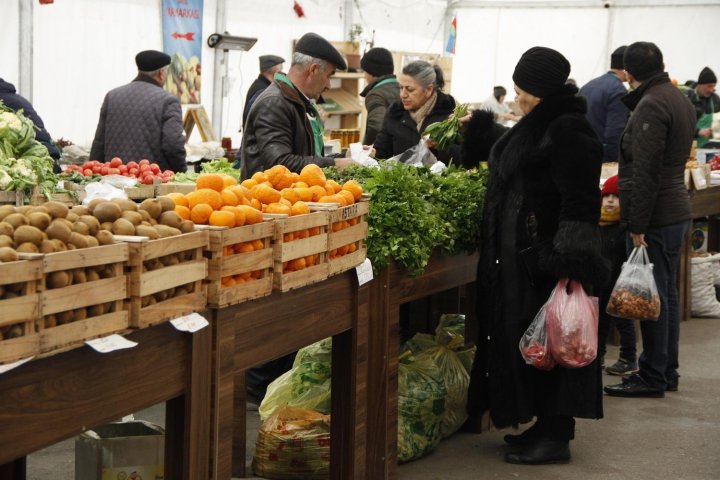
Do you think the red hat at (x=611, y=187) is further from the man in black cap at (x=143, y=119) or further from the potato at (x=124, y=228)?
the potato at (x=124, y=228)

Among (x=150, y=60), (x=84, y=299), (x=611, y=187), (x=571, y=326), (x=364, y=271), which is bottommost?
(x=571, y=326)

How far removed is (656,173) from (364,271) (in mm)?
2385

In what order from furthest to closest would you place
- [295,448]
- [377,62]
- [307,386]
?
[377,62]
[307,386]
[295,448]

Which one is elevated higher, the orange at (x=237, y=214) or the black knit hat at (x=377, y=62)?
the black knit hat at (x=377, y=62)

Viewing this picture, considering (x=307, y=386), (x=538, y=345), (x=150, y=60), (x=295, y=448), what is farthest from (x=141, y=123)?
(x=538, y=345)

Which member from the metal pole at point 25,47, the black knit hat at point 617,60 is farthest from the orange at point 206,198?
the black knit hat at point 617,60

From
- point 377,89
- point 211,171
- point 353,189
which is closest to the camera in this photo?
point 353,189

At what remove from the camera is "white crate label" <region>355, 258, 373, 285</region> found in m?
4.17

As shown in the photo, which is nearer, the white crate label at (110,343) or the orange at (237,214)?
the white crate label at (110,343)

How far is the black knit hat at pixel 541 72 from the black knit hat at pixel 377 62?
11.3ft

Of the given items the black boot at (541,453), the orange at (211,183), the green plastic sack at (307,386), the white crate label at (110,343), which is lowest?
the black boot at (541,453)

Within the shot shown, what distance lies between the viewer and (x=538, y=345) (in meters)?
4.79

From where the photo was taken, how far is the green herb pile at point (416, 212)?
4.40 m

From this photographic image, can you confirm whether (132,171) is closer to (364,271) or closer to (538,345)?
(364,271)
